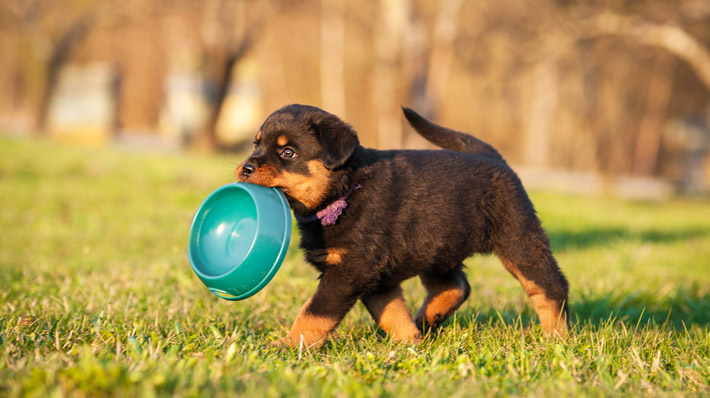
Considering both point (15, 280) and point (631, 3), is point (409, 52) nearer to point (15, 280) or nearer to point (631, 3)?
point (631, 3)

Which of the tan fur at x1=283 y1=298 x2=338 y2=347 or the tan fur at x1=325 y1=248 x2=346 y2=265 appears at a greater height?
the tan fur at x1=325 y1=248 x2=346 y2=265

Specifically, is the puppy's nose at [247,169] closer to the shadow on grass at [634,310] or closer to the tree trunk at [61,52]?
the shadow on grass at [634,310]

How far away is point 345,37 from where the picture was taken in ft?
93.8

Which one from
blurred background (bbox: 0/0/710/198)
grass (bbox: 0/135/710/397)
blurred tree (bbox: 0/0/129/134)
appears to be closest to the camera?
grass (bbox: 0/135/710/397)

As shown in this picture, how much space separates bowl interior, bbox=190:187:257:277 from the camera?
3.27 metres

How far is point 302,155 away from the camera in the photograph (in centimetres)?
337

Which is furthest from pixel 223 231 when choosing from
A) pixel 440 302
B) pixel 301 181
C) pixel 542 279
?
pixel 542 279

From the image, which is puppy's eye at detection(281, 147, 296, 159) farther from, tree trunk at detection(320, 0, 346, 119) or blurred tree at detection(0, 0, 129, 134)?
tree trunk at detection(320, 0, 346, 119)

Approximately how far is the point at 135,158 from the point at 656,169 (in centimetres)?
2735

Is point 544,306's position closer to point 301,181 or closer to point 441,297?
point 441,297

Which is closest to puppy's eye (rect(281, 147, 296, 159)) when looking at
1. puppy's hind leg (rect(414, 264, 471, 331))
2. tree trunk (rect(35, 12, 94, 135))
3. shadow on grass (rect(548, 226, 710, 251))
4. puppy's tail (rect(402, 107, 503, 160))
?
puppy's tail (rect(402, 107, 503, 160))

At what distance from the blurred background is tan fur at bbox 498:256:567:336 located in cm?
1035

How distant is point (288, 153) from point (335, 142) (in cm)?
28

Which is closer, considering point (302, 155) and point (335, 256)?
point (335, 256)
